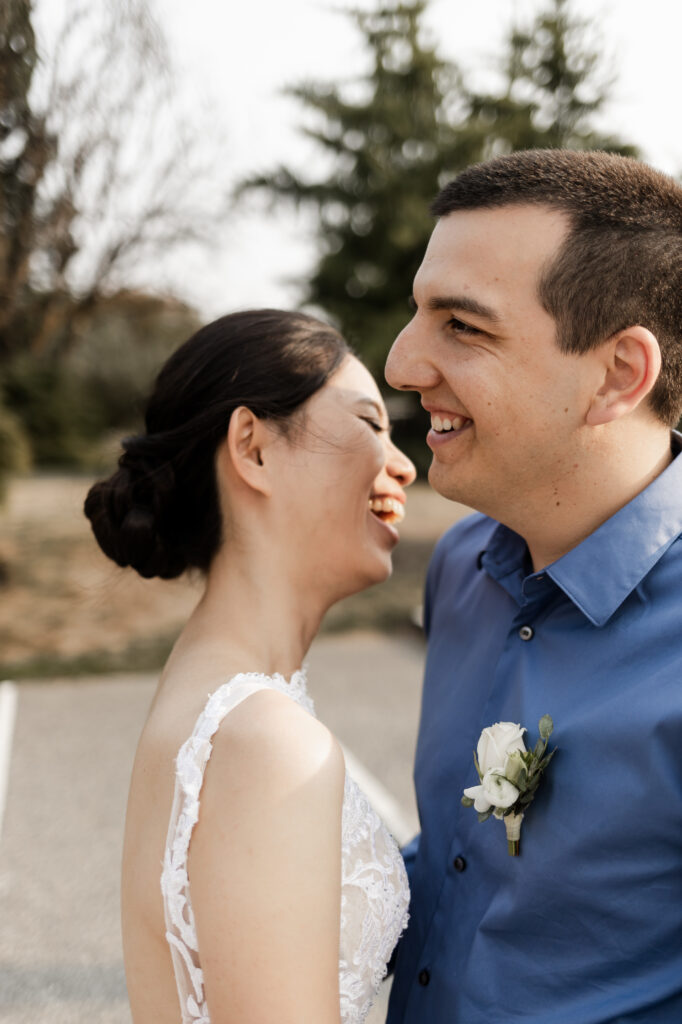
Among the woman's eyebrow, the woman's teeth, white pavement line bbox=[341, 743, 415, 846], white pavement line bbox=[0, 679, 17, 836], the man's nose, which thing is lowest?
white pavement line bbox=[0, 679, 17, 836]

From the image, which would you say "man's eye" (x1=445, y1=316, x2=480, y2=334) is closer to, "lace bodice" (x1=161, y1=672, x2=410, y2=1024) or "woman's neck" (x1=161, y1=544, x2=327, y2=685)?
"woman's neck" (x1=161, y1=544, x2=327, y2=685)

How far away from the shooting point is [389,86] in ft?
47.9

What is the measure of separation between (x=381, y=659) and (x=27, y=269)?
18.5ft

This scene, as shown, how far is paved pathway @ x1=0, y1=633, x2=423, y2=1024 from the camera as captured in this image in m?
3.88

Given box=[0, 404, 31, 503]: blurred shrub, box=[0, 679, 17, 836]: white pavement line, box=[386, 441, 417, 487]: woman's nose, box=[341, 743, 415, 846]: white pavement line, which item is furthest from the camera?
box=[0, 404, 31, 503]: blurred shrub

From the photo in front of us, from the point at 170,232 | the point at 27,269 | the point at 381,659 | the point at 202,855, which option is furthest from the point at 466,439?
the point at 170,232

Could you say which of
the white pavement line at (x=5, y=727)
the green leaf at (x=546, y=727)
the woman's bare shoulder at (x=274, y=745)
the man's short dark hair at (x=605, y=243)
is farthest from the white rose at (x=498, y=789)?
the white pavement line at (x=5, y=727)

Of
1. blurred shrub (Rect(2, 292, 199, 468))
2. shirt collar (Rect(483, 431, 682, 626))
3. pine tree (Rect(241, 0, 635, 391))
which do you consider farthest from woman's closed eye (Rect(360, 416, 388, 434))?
blurred shrub (Rect(2, 292, 199, 468))

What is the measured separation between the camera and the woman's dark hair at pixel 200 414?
7.01ft

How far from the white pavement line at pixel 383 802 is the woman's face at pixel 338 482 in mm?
2754

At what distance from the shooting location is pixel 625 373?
1787 mm

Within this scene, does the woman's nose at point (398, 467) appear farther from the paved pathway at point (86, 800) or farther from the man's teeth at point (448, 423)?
the paved pathway at point (86, 800)

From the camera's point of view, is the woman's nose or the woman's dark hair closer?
the woman's dark hair

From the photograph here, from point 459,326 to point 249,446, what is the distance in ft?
1.91
